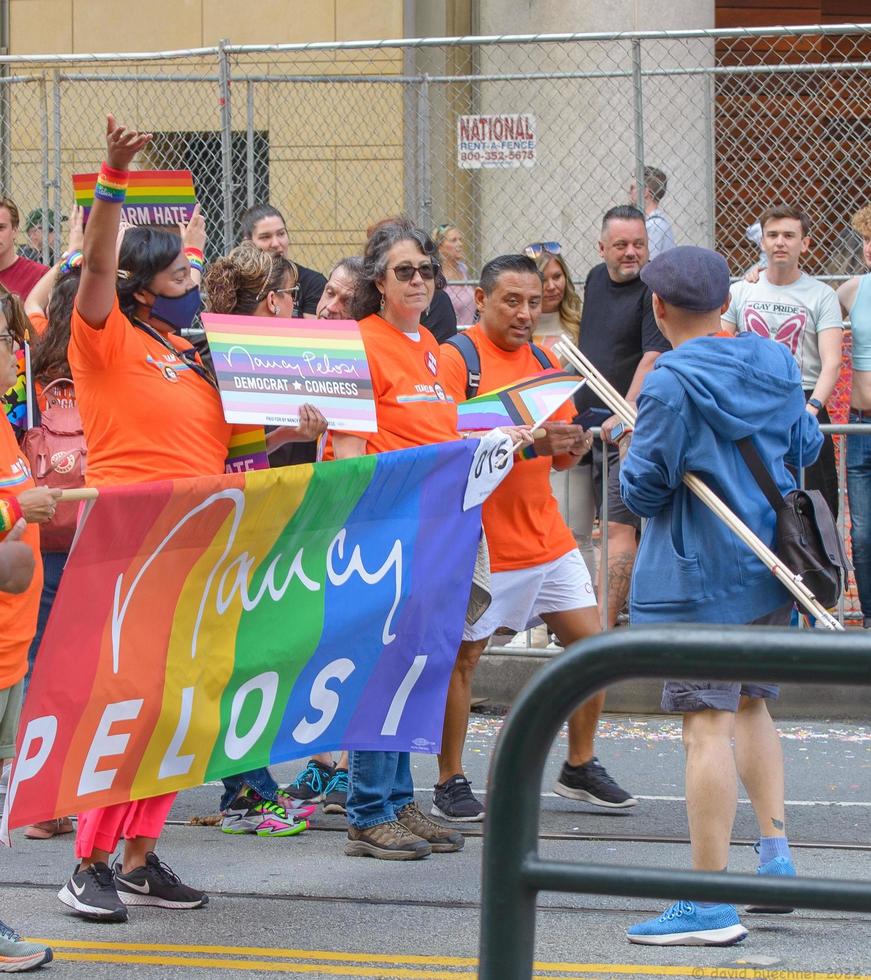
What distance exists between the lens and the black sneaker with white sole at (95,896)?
16.3 feet

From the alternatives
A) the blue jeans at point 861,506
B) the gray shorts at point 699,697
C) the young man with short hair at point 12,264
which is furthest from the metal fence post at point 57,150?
the gray shorts at point 699,697

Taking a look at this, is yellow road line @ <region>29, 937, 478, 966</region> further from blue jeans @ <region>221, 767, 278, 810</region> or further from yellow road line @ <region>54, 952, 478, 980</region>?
blue jeans @ <region>221, 767, 278, 810</region>

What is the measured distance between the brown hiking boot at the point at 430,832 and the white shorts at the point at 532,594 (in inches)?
28.0

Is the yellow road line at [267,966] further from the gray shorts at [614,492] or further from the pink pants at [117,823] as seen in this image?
the gray shorts at [614,492]

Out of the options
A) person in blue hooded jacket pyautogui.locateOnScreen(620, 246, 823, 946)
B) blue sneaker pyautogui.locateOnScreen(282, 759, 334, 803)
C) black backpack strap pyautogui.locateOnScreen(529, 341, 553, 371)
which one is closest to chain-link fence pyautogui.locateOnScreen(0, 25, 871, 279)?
black backpack strap pyautogui.locateOnScreen(529, 341, 553, 371)

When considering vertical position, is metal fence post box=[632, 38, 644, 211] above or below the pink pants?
above

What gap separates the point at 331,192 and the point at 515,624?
18.5 ft

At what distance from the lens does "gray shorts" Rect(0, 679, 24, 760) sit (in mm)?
4898

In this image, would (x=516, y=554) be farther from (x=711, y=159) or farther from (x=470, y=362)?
(x=711, y=159)

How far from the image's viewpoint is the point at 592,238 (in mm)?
10562

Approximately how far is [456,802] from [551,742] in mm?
4214

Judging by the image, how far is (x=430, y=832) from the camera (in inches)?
231

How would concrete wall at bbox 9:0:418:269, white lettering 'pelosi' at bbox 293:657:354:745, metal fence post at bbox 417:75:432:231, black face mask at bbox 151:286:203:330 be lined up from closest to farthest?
black face mask at bbox 151:286:203:330 < white lettering 'pelosi' at bbox 293:657:354:745 < metal fence post at bbox 417:75:432:231 < concrete wall at bbox 9:0:418:269

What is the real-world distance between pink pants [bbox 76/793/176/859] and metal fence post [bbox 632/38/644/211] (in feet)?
16.5
